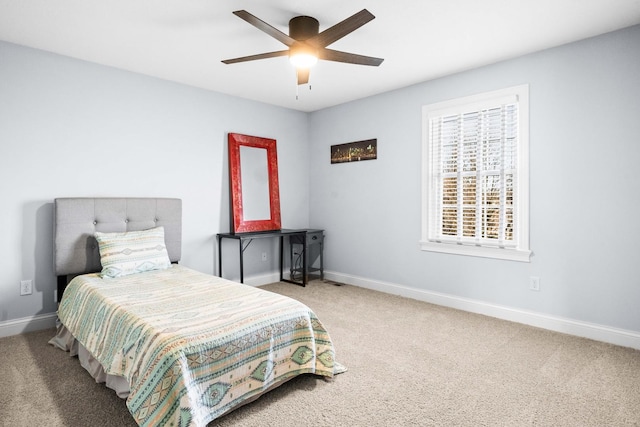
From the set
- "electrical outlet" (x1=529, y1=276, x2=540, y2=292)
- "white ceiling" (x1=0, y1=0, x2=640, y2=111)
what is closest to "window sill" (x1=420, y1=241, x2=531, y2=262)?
"electrical outlet" (x1=529, y1=276, x2=540, y2=292)

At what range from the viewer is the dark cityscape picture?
450 centimetres

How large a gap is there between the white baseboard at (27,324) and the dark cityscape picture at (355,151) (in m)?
3.57

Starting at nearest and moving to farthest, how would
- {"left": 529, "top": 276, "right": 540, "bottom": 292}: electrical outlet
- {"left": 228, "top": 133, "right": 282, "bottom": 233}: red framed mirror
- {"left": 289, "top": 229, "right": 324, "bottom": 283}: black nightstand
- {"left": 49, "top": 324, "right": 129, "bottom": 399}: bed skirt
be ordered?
{"left": 49, "top": 324, "right": 129, "bottom": 399}: bed skirt, {"left": 529, "top": 276, "right": 540, "bottom": 292}: electrical outlet, {"left": 228, "top": 133, "right": 282, "bottom": 233}: red framed mirror, {"left": 289, "top": 229, "right": 324, "bottom": 283}: black nightstand

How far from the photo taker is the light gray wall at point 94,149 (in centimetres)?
299

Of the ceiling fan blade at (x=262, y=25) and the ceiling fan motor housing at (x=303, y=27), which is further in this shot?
the ceiling fan motor housing at (x=303, y=27)

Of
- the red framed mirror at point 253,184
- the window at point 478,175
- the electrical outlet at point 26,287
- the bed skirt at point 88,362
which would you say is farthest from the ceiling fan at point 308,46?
the electrical outlet at point 26,287

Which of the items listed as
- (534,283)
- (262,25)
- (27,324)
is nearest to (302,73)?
(262,25)

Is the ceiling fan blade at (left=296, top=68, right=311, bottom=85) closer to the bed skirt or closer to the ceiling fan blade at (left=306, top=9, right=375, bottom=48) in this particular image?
the ceiling fan blade at (left=306, top=9, right=375, bottom=48)

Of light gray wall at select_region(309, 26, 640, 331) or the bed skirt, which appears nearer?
the bed skirt

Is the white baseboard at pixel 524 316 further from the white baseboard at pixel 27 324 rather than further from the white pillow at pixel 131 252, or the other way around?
the white baseboard at pixel 27 324

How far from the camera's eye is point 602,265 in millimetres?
2865

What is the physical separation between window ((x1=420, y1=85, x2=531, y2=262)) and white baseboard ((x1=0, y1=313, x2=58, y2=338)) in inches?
147

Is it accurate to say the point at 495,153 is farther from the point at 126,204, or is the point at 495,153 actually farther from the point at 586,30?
the point at 126,204

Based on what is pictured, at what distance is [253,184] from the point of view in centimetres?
457
